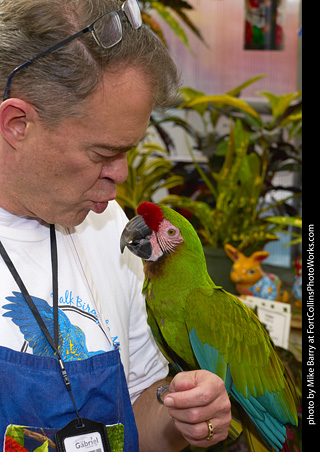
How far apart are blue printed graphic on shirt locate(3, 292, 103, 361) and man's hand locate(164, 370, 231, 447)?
0.17 m

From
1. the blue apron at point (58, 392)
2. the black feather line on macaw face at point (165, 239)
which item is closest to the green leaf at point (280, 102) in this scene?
the black feather line on macaw face at point (165, 239)

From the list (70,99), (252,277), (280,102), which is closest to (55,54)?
(70,99)

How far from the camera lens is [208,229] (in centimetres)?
196

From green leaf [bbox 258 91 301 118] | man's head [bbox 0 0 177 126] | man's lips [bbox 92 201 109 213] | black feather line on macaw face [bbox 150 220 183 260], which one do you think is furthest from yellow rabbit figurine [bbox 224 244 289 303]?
man's head [bbox 0 0 177 126]

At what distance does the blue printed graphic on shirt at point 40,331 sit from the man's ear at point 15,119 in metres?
0.24

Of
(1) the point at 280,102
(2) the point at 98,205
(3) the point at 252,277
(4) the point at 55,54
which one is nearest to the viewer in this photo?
(4) the point at 55,54

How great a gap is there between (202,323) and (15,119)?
1.49ft

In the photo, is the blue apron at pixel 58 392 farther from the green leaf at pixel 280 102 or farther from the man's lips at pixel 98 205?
the green leaf at pixel 280 102

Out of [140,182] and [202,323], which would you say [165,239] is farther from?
[140,182]

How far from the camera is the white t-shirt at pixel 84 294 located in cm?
81

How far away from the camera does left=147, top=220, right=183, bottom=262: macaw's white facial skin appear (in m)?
0.89

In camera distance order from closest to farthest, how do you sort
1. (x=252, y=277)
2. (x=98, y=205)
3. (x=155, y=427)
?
(x=98, y=205), (x=155, y=427), (x=252, y=277)

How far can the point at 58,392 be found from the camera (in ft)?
2.57
